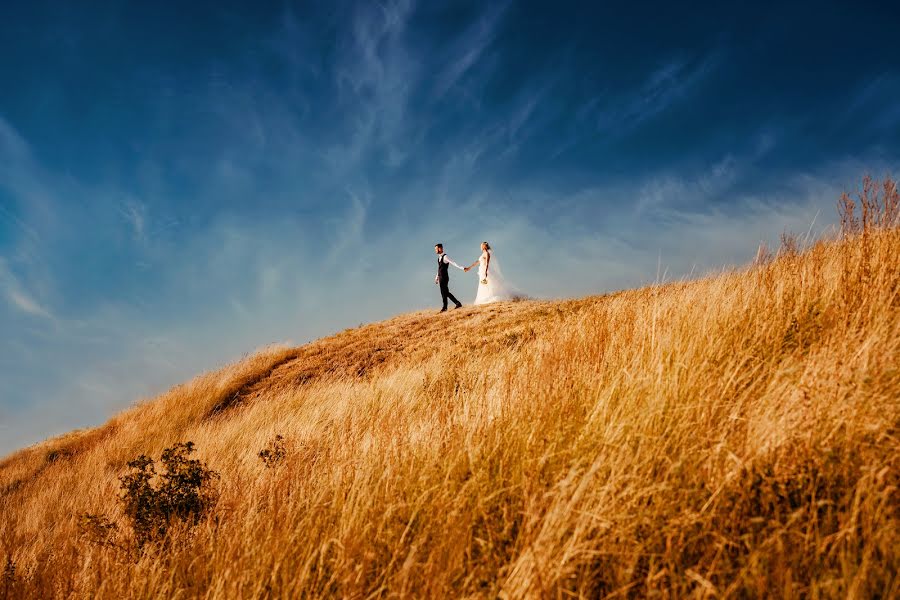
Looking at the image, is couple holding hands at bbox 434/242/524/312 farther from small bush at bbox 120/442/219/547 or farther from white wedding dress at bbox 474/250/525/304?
small bush at bbox 120/442/219/547

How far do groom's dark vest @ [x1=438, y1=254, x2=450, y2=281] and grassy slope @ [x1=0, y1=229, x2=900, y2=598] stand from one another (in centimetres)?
1362

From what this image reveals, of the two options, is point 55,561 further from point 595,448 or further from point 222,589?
point 595,448

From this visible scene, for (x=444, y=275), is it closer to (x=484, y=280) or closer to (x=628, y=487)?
(x=484, y=280)

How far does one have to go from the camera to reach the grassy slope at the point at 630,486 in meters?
1.67

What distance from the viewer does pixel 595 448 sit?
2.31 metres

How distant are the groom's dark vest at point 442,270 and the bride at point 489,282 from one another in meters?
1.34

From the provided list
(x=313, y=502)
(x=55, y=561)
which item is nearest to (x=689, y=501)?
(x=313, y=502)

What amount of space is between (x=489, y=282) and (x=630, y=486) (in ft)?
55.8

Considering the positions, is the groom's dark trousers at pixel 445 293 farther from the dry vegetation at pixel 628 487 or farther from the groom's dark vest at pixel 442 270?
the dry vegetation at pixel 628 487

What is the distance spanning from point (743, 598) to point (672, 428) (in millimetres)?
838

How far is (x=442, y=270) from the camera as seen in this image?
712 inches

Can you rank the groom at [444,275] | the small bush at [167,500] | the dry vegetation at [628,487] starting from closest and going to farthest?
the dry vegetation at [628,487] → the small bush at [167,500] → the groom at [444,275]

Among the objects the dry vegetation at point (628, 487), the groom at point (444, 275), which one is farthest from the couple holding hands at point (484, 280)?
the dry vegetation at point (628, 487)

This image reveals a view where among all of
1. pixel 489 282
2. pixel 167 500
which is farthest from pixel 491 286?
pixel 167 500
